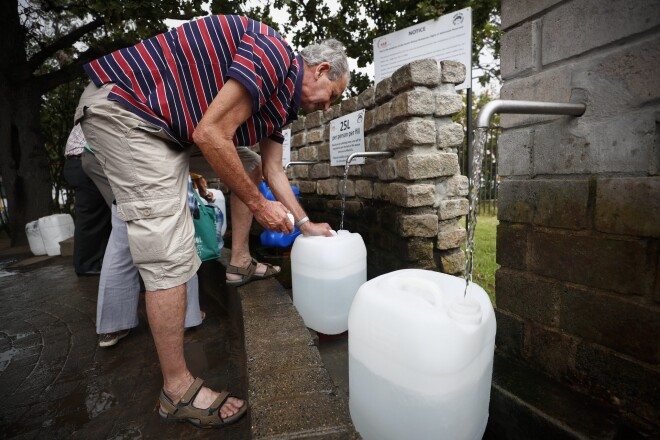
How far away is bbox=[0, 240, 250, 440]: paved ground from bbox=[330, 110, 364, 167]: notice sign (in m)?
1.55

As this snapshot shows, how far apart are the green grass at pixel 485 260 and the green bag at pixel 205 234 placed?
2.18m

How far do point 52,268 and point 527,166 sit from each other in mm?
5822

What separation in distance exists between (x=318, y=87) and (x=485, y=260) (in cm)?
264

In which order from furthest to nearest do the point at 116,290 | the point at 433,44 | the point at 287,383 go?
the point at 433,44
the point at 116,290
the point at 287,383

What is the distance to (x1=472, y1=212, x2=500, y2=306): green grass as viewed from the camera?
9.45 ft

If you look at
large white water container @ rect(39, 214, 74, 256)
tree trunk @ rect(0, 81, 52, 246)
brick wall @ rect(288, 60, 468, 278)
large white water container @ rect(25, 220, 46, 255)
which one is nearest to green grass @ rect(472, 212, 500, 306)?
brick wall @ rect(288, 60, 468, 278)

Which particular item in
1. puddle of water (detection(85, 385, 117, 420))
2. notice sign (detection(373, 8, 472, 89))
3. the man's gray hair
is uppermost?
notice sign (detection(373, 8, 472, 89))

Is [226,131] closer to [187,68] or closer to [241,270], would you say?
[187,68]

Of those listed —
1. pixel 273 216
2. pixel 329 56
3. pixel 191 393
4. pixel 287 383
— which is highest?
pixel 329 56

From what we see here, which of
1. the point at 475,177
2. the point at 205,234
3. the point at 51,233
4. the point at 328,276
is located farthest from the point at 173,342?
the point at 51,233

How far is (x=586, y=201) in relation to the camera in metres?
1.16

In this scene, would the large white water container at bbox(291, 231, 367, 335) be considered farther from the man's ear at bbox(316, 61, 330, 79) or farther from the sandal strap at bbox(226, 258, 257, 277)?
the man's ear at bbox(316, 61, 330, 79)

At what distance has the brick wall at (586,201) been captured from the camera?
1004 millimetres

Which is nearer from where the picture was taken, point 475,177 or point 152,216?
point 475,177
